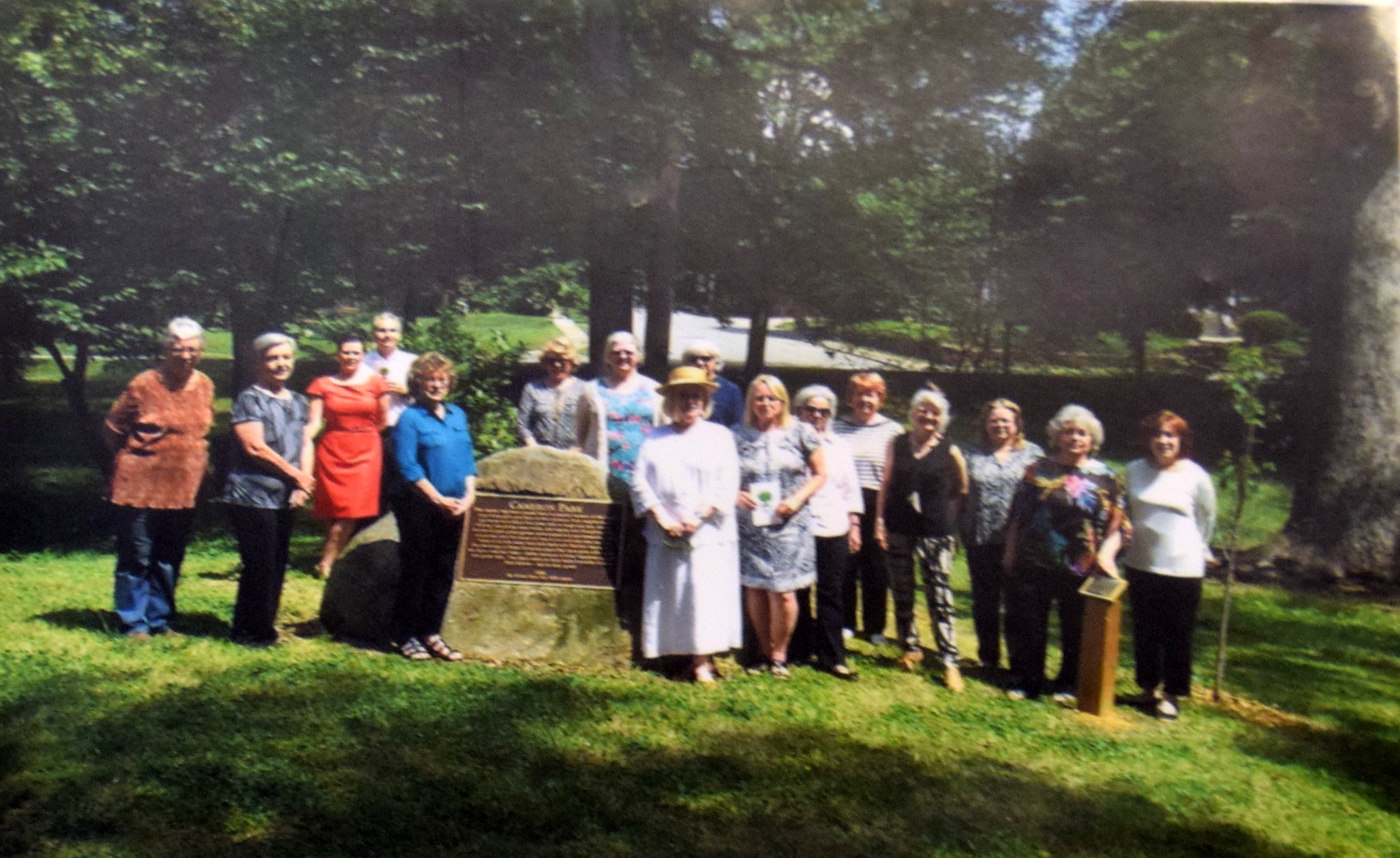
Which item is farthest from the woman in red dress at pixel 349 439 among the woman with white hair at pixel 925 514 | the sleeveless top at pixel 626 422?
the woman with white hair at pixel 925 514

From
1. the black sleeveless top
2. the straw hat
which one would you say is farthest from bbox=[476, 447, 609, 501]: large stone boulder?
the black sleeveless top

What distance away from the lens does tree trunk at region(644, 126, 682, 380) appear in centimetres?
541

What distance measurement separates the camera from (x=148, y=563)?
4746mm

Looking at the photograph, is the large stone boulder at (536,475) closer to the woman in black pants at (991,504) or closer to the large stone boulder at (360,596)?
the large stone boulder at (360,596)

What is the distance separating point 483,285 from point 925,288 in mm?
2039

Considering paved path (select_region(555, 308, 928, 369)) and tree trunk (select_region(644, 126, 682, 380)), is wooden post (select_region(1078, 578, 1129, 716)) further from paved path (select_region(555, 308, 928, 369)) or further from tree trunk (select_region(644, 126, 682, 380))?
tree trunk (select_region(644, 126, 682, 380))

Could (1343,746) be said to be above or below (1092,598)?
below

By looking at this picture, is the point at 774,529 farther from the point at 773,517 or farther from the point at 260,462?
the point at 260,462

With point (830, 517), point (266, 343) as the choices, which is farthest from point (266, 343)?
point (830, 517)

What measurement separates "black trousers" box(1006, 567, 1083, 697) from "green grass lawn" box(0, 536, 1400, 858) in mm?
190

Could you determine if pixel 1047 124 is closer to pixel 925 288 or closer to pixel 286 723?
pixel 925 288

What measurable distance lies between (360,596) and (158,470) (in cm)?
96

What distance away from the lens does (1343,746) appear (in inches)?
167

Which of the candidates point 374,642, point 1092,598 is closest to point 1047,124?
point 1092,598
